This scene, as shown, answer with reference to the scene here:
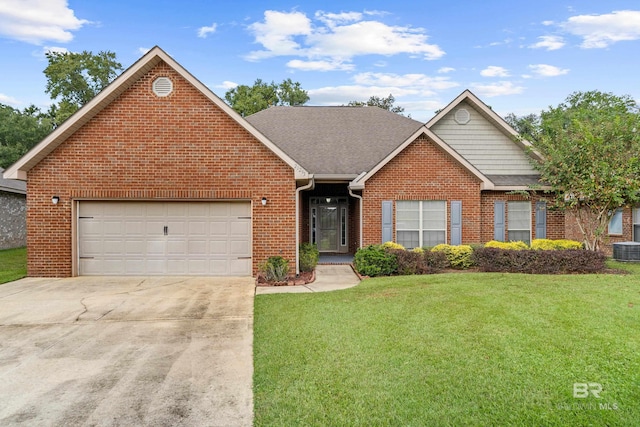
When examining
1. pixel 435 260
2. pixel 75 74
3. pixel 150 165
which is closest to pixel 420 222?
pixel 435 260

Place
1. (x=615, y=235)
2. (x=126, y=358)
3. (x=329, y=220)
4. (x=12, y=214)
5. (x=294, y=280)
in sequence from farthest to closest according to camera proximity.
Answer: (x=12, y=214)
(x=329, y=220)
(x=615, y=235)
(x=294, y=280)
(x=126, y=358)

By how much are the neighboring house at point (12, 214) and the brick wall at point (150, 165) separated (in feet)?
34.9

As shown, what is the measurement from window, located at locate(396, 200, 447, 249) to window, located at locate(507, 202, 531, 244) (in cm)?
247

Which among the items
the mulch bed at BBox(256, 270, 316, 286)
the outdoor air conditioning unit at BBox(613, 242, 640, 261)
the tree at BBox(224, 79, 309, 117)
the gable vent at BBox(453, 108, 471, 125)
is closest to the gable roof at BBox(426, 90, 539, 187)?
the gable vent at BBox(453, 108, 471, 125)

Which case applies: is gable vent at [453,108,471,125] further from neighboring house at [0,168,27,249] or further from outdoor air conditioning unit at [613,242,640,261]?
neighboring house at [0,168,27,249]

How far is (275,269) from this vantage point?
10.3 metres

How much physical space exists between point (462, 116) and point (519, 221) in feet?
13.6

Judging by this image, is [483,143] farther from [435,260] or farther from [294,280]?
[294,280]

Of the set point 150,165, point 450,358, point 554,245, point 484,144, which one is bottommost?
point 450,358

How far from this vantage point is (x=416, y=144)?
42.7ft

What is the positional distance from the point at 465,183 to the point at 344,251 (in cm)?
565

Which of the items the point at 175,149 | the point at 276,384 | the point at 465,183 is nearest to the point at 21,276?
the point at 175,149

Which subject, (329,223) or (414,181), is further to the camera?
(329,223)

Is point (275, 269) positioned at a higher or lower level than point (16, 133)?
lower
